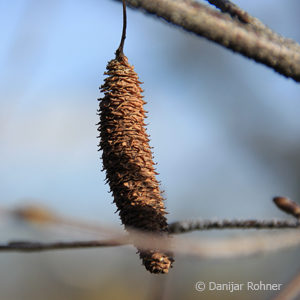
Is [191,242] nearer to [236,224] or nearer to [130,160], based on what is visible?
[236,224]

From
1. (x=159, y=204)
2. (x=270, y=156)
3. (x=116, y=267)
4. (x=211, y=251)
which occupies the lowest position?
(x=211, y=251)

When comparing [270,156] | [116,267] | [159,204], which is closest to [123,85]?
[159,204]

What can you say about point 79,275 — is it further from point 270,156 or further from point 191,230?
point 191,230

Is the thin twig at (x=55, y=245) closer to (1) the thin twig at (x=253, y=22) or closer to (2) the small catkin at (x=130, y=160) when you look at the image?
(2) the small catkin at (x=130, y=160)

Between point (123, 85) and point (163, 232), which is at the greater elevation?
point (123, 85)

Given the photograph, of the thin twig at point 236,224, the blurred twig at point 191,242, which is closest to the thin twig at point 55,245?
the blurred twig at point 191,242

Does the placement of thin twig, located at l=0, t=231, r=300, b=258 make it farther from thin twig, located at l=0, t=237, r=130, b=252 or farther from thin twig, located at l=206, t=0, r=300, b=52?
thin twig, located at l=206, t=0, r=300, b=52
